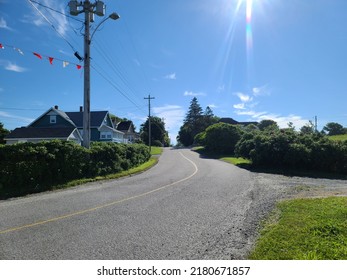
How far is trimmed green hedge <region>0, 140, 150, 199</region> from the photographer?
1158 cm

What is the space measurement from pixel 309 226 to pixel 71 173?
12.0 meters

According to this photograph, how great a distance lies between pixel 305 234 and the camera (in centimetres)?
574

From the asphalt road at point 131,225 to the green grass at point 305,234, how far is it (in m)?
0.43

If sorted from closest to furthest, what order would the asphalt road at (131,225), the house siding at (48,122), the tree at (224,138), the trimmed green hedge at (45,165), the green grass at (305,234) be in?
the green grass at (305,234) → the asphalt road at (131,225) → the trimmed green hedge at (45,165) → the house siding at (48,122) → the tree at (224,138)

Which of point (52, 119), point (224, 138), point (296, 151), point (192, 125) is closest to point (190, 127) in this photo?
point (192, 125)

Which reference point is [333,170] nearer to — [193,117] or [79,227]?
[79,227]

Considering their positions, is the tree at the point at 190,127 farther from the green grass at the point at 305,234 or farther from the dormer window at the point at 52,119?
the green grass at the point at 305,234

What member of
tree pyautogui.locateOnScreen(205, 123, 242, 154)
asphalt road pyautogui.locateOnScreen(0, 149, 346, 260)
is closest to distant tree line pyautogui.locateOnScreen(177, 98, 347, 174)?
asphalt road pyautogui.locateOnScreen(0, 149, 346, 260)

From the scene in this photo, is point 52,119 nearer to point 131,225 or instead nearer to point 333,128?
point 131,225

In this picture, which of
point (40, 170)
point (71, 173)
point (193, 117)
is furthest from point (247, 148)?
point (193, 117)

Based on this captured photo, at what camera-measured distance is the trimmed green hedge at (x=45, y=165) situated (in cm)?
1158

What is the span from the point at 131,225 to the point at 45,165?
312 inches

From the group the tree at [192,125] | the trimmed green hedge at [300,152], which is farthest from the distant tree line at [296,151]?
the tree at [192,125]

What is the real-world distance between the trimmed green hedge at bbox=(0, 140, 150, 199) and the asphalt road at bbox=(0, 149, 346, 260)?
53.4 inches
